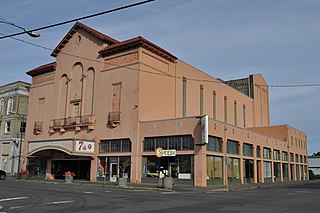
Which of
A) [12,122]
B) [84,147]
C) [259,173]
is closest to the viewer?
[84,147]

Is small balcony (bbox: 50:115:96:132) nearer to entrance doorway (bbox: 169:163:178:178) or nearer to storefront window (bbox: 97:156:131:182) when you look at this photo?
storefront window (bbox: 97:156:131:182)

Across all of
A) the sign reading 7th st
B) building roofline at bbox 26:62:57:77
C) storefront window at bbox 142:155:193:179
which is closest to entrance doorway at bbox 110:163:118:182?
the sign reading 7th st

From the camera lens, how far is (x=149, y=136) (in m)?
33.0

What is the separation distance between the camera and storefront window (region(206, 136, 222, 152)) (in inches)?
1230

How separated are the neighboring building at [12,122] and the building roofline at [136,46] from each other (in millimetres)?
20321

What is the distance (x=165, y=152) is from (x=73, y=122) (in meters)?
13.4

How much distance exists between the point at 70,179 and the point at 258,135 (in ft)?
74.6

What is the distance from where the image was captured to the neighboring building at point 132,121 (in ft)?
104

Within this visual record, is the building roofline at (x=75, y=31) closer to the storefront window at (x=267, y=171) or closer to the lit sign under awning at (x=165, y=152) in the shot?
the lit sign under awning at (x=165, y=152)

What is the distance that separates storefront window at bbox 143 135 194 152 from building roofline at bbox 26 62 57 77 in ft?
61.3

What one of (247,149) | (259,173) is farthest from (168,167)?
(259,173)

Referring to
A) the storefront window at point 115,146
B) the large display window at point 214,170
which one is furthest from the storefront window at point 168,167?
the storefront window at point 115,146

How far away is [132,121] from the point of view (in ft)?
113

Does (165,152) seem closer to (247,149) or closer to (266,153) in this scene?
(247,149)
